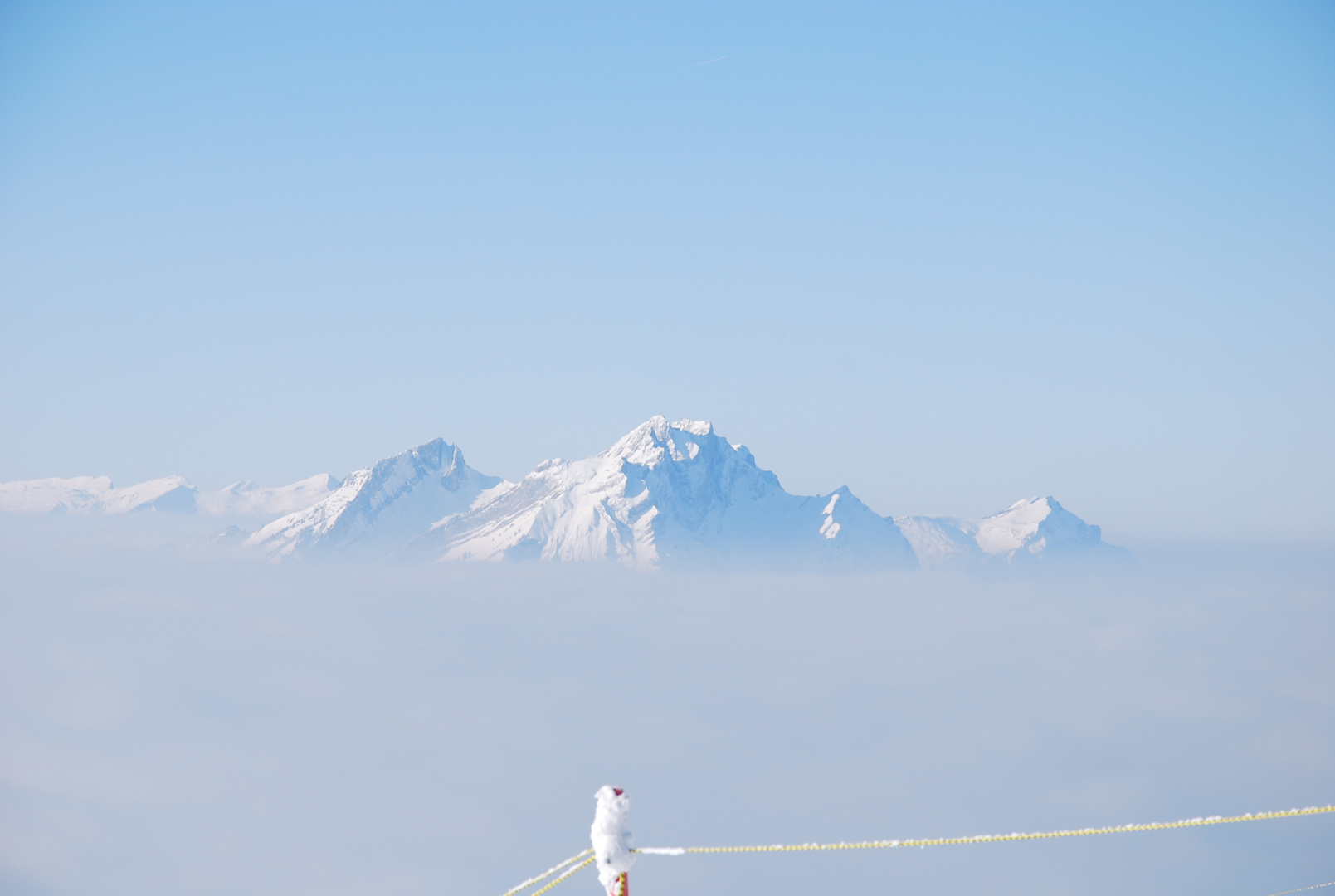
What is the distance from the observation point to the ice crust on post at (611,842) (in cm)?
1694

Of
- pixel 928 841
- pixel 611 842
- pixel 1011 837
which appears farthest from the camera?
pixel 611 842

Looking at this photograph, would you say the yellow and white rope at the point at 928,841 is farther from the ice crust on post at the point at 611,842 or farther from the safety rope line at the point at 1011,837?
the ice crust on post at the point at 611,842

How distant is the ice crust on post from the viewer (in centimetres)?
1694

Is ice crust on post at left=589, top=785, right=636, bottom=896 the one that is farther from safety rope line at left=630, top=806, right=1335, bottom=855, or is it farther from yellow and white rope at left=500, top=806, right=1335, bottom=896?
safety rope line at left=630, top=806, right=1335, bottom=855

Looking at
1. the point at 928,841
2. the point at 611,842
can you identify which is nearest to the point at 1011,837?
the point at 928,841

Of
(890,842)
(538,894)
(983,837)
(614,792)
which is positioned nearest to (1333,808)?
(983,837)

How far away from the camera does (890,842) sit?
59.6 feet

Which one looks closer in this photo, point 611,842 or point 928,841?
point 928,841

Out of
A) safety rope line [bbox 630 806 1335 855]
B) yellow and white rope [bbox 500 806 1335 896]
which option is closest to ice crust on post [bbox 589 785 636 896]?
yellow and white rope [bbox 500 806 1335 896]

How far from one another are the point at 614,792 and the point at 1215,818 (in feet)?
32.2

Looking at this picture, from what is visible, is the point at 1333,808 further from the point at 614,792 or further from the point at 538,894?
the point at 538,894

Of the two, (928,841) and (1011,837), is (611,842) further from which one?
(1011,837)

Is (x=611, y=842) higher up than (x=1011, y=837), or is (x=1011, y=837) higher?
(x=611, y=842)

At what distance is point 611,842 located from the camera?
17.0 metres
